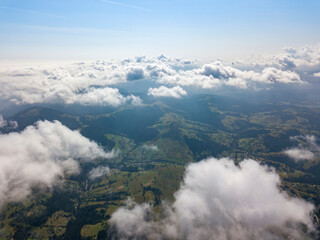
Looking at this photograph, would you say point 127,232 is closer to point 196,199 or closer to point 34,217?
point 196,199

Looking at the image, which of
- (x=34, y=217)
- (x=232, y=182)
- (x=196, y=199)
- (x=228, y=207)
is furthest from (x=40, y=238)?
(x=232, y=182)

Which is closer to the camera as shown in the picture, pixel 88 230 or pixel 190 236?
pixel 190 236

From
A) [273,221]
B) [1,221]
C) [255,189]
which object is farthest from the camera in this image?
[1,221]

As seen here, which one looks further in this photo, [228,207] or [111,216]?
[111,216]

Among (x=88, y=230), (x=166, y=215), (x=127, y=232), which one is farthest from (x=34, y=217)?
(x=166, y=215)

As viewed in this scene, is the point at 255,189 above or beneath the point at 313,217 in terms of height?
above

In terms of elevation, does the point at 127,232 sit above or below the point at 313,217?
below

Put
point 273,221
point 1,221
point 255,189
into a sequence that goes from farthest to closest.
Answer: point 1,221, point 255,189, point 273,221

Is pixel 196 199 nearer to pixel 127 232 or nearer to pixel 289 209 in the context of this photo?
pixel 127 232

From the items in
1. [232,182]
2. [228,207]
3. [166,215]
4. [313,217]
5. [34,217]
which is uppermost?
[232,182]
